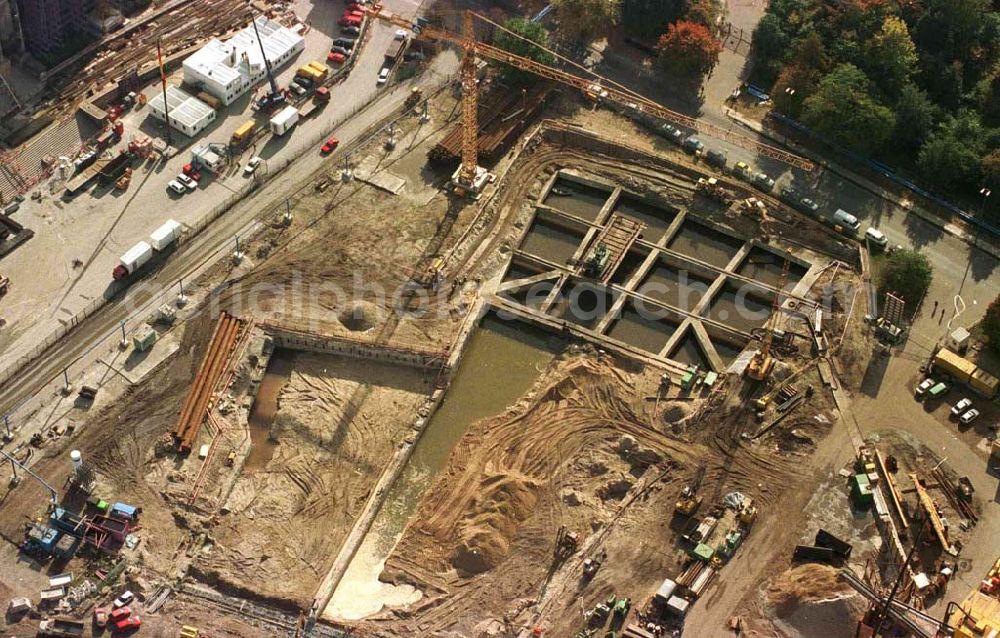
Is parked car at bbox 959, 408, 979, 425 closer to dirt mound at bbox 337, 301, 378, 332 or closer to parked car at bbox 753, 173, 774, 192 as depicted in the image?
parked car at bbox 753, 173, 774, 192

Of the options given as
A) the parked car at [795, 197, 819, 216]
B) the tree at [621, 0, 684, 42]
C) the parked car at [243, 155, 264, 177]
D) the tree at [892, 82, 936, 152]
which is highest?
the tree at [621, 0, 684, 42]

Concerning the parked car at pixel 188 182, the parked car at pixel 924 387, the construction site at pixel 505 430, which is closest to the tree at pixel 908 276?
the construction site at pixel 505 430

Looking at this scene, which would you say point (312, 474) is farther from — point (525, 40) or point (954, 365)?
point (954, 365)

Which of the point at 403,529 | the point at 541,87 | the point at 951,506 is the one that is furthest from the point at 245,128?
Result: the point at 951,506

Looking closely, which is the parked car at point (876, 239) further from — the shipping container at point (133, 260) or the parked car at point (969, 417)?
the shipping container at point (133, 260)

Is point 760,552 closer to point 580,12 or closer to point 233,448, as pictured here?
point 233,448

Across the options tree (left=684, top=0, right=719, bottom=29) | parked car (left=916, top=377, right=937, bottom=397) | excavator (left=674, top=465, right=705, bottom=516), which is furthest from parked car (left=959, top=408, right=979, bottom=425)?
tree (left=684, top=0, right=719, bottom=29)
